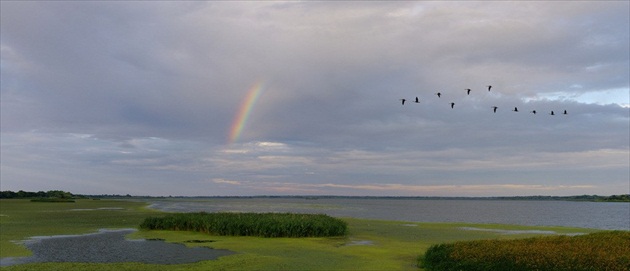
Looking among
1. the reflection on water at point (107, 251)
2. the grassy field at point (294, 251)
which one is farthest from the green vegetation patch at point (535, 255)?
the reflection on water at point (107, 251)

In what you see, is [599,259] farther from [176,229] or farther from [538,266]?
[176,229]

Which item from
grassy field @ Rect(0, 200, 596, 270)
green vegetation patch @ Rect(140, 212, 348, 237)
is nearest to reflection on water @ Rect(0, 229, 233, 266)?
grassy field @ Rect(0, 200, 596, 270)

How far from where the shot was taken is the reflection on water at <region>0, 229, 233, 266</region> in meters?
22.3

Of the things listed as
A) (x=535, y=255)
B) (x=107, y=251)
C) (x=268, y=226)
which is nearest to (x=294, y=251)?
(x=268, y=226)

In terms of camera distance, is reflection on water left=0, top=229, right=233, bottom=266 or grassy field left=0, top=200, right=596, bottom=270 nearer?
grassy field left=0, top=200, right=596, bottom=270

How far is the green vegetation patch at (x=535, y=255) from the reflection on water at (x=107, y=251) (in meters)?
10.7

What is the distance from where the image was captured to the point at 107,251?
995 inches

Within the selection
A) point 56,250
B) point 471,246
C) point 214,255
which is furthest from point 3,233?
point 471,246

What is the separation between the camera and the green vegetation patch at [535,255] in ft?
53.1

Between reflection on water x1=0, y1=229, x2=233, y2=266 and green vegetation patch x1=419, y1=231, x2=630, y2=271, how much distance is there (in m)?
10.7

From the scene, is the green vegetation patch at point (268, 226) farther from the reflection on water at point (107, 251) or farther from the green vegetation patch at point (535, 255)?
the green vegetation patch at point (535, 255)

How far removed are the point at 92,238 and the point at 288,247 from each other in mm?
13793

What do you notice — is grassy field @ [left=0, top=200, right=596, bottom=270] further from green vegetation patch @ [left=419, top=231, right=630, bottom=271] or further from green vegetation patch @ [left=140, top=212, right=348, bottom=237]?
Result: green vegetation patch @ [left=419, top=231, right=630, bottom=271]

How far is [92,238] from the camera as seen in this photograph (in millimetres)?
31750
